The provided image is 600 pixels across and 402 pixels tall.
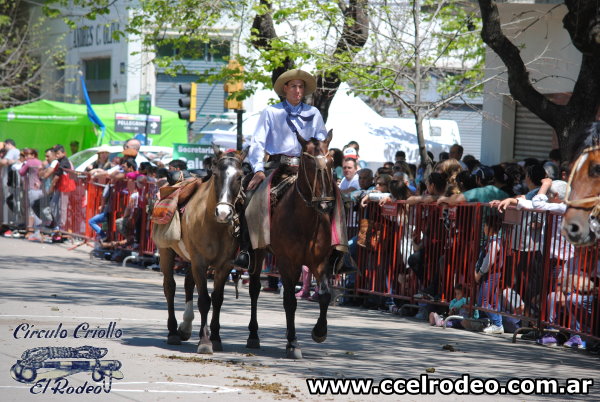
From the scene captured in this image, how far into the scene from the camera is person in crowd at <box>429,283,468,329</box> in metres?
13.7

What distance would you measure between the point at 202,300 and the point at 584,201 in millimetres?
Result: 4522

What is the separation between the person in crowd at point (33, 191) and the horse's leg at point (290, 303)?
15.3 m

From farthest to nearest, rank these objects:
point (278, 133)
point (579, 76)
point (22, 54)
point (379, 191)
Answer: point (22, 54)
point (379, 191)
point (579, 76)
point (278, 133)

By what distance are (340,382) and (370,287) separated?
6.71 metres

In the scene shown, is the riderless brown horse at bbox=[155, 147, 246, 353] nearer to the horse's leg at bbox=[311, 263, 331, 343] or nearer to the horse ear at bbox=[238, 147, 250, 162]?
the horse ear at bbox=[238, 147, 250, 162]

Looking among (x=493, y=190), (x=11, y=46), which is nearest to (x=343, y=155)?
(x=493, y=190)

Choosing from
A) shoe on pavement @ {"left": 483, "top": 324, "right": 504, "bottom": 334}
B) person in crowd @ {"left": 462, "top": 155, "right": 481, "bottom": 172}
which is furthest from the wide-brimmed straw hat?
person in crowd @ {"left": 462, "top": 155, "right": 481, "bottom": 172}

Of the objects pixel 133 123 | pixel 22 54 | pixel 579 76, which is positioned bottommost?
pixel 133 123

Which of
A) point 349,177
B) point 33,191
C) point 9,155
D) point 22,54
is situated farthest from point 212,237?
point 22,54

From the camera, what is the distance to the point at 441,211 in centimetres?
1436

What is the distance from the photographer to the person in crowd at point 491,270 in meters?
13.2

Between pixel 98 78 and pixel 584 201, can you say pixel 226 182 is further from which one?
pixel 98 78

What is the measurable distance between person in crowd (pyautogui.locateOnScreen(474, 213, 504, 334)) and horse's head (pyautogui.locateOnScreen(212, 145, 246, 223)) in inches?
150

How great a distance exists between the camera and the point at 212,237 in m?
10.9
